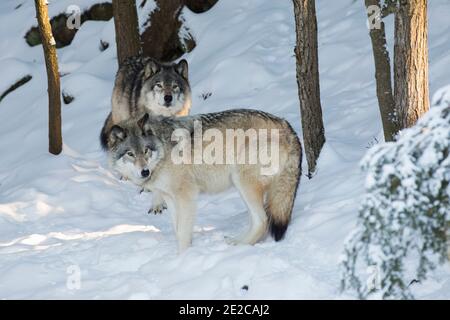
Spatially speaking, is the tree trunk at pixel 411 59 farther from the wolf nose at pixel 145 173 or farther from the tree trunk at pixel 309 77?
the wolf nose at pixel 145 173

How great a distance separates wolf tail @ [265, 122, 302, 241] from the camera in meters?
6.68

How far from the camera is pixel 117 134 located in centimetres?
681

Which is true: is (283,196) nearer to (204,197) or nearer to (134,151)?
(134,151)

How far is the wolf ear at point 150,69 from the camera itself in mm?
9648

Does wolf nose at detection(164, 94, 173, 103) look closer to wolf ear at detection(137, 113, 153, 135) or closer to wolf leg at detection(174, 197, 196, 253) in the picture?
wolf ear at detection(137, 113, 153, 135)

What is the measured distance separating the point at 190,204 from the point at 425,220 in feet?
9.37

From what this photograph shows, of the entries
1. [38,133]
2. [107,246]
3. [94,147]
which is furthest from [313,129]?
[38,133]

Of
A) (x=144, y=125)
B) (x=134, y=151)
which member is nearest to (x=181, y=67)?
(x=144, y=125)

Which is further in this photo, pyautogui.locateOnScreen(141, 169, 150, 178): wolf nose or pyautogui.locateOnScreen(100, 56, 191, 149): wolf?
pyautogui.locateOnScreen(100, 56, 191, 149): wolf

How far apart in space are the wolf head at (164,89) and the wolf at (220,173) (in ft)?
8.66

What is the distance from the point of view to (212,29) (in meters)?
13.1

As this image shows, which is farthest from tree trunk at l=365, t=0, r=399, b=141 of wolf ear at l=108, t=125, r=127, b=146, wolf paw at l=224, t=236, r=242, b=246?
wolf ear at l=108, t=125, r=127, b=146

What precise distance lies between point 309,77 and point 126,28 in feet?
14.0
